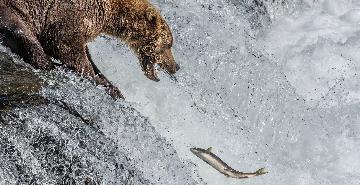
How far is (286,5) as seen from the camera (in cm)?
1166

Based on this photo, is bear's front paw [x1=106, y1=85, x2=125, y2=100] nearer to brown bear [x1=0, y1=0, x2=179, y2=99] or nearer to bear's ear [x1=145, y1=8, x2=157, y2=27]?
brown bear [x1=0, y1=0, x2=179, y2=99]

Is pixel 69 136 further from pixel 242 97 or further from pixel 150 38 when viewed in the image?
pixel 242 97

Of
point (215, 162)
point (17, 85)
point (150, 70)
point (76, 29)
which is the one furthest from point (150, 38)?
point (17, 85)

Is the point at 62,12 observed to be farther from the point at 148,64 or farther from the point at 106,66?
the point at 106,66

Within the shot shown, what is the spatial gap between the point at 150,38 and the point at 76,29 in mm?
886

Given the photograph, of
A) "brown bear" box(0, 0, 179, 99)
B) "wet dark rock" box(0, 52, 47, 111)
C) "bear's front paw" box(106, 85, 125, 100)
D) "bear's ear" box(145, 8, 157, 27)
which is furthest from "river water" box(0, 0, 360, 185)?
"bear's ear" box(145, 8, 157, 27)

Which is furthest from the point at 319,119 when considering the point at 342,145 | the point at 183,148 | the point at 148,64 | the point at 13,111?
the point at 13,111

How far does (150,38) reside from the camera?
20.6ft

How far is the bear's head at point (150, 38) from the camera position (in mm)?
6094

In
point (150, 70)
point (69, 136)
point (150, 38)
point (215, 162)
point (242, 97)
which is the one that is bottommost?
point (242, 97)

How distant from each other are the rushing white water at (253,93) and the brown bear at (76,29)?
2.82 ft

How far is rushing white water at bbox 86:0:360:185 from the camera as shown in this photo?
754 cm

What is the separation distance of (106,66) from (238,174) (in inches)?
79.1

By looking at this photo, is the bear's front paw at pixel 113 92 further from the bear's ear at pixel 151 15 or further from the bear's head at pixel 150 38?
the bear's ear at pixel 151 15
